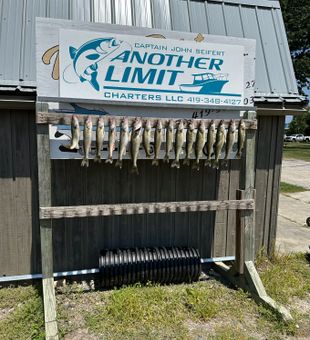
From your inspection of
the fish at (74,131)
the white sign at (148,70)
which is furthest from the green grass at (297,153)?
the fish at (74,131)

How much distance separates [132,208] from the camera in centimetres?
424

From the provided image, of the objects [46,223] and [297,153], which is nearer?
[46,223]

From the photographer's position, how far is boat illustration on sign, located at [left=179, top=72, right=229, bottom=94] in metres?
4.52

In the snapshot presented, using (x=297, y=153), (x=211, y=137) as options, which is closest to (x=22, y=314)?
(x=211, y=137)

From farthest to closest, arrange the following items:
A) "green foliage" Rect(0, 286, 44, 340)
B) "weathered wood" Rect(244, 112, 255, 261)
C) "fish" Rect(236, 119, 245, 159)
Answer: "weathered wood" Rect(244, 112, 255, 261), "fish" Rect(236, 119, 245, 159), "green foliage" Rect(0, 286, 44, 340)

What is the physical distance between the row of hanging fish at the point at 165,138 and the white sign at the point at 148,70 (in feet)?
1.39

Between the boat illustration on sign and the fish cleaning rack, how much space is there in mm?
585

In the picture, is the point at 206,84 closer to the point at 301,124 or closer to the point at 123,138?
the point at 123,138

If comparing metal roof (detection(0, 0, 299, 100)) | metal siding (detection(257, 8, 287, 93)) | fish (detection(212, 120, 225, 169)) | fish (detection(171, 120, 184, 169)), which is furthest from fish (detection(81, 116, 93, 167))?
metal siding (detection(257, 8, 287, 93))

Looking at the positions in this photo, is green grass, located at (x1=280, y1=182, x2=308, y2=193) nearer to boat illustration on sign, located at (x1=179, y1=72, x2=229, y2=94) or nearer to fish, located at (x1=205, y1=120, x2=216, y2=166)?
boat illustration on sign, located at (x1=179, y1=72, x2=229, y2=94)

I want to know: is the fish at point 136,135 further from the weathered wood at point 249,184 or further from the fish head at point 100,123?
the weathered wood at point 249,184

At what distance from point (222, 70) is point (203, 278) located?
3.29 m

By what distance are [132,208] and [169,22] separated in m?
3.02

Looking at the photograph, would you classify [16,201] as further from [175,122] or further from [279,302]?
[279,302]
